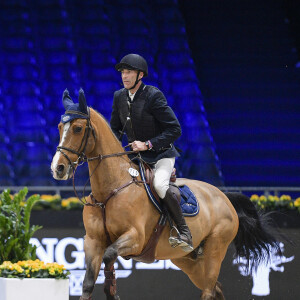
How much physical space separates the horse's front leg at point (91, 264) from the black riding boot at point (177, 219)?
759 millimetres

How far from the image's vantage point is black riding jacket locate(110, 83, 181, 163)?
563 centimetres

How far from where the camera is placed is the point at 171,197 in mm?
5641

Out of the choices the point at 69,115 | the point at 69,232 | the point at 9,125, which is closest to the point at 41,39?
the point at 9,125

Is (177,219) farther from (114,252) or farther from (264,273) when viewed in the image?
(264,273)

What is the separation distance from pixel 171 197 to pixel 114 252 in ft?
3.01

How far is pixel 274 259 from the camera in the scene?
7.80 m

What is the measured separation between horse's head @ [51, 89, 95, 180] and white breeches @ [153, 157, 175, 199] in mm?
679

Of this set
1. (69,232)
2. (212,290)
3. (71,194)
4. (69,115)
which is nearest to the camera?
(69,115)

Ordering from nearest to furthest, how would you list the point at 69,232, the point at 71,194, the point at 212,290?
the point at 212,290
the point at 69,232
the point at 71,194

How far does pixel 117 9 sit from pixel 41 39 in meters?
1.35

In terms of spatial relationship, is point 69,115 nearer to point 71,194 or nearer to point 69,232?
point 69,232

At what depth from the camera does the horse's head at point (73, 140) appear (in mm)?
4875

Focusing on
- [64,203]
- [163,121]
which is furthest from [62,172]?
[64,203]

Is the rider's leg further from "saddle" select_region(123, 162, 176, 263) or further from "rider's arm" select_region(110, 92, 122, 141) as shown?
"rider's arm" select_region(110, 92, 122, 141)
